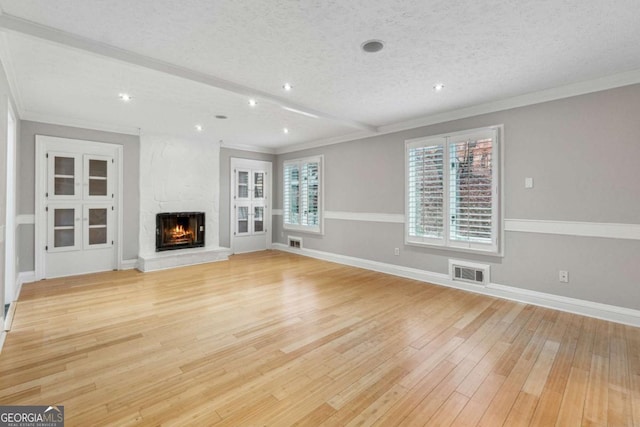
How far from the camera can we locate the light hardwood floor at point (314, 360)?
6.18ft

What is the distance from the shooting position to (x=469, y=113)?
4.38m

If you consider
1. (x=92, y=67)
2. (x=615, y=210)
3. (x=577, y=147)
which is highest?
(x=92, y=67)

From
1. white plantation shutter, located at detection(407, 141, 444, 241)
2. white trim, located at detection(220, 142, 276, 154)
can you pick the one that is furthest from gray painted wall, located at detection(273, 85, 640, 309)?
white trim, located at detection(220, 142, 276, 154)

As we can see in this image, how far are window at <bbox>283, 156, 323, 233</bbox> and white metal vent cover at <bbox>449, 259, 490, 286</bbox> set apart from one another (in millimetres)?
3017

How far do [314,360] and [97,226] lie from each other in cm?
500

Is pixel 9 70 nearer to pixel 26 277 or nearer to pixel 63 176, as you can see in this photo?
pixel 63 176

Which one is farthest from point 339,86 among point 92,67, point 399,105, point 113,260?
point 113,260

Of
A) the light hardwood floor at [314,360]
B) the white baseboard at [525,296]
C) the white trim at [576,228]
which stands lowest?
the light hardwood floor at [314,360]

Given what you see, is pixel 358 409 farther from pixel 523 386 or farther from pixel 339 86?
pixel 339 86

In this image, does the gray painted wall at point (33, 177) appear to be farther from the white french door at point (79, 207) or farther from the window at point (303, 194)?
the window at point (303, 194)

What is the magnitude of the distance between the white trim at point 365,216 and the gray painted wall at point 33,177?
3.83m

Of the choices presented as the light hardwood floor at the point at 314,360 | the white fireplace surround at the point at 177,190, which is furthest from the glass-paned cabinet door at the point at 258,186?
the light hardwood floor at the point at 314,360

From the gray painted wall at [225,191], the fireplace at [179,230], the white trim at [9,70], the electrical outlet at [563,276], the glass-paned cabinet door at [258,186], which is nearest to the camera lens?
the white trim at [9,70]

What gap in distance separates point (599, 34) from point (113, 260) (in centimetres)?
724
